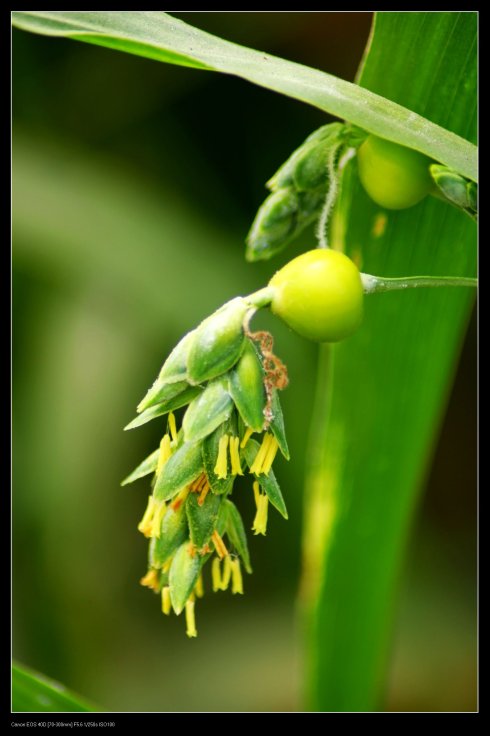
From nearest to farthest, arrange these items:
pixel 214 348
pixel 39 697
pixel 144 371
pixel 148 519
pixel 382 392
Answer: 1. pixel 214 348
2. pixel 148 519
3. pixel 39 697
4. pixel 382 392
5. pixel 144 371

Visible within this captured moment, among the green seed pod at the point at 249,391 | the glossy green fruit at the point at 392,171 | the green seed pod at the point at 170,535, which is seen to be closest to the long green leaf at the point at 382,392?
the glossy green fruit at the point at 392,171

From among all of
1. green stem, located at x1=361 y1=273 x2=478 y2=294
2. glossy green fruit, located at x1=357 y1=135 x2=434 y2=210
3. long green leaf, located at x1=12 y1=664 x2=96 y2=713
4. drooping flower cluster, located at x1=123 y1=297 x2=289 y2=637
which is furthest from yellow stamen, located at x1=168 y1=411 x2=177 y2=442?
long green leaf, located at x1=12 y1=664 x2=96 y2=713

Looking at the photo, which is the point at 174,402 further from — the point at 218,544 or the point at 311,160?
the point at 311,160

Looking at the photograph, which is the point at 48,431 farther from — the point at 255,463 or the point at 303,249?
the point at 255,463

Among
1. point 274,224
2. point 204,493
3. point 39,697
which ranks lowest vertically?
point 39,697

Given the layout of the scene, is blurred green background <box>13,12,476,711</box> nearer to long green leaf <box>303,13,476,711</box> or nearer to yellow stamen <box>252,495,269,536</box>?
long green leaf <box>303,13,476,711</box>

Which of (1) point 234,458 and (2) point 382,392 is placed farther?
(2) point 382,392

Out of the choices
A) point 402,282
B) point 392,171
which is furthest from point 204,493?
point 392,171
